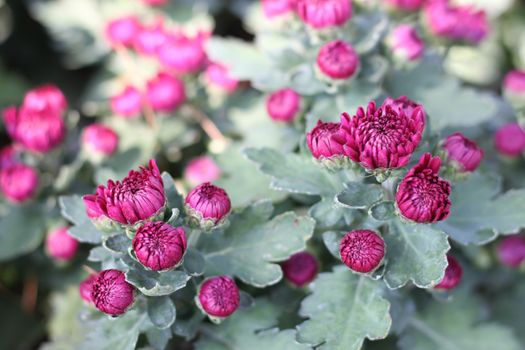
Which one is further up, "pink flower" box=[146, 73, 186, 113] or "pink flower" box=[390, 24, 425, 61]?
"pink flower" box=[390, 24, 425, 61]

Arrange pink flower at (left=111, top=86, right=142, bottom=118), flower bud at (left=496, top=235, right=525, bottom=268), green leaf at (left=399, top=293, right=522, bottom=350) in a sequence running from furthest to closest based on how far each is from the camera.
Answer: pink flower at (left=111, top=86, right=142, bottom=118)
flower bud at (left=496, top=235, right=525, bottom=268)
green leaf at (left=399, top=293, right=522, bottom=350)

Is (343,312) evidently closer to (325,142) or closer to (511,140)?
(325,142)

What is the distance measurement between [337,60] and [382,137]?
0.46 metres

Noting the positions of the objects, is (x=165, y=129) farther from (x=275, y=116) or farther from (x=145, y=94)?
(x=275, y=116)

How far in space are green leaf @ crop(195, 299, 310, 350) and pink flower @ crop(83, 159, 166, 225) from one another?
1.40 feet

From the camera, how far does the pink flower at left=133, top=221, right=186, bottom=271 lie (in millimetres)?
1360

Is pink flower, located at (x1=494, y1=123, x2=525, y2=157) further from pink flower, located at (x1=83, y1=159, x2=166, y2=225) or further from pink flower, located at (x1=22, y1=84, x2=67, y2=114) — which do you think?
pink flower, located at (x1=22, y1=84, x2=67, y2=114)

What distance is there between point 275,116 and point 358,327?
721 mm

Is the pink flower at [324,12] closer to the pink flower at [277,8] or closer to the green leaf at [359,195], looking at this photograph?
the pink flower at [277,8]

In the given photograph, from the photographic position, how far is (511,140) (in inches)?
83.4

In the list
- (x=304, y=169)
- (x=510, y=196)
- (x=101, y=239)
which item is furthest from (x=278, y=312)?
(x=510, y=196)

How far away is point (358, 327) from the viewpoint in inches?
59.7

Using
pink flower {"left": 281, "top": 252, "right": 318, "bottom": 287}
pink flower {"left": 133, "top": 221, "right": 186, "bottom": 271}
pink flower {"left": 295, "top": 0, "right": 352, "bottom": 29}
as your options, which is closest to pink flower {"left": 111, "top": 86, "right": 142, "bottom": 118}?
pink flower {"left": 295, "top": 0, "right": 352, "bottom": 29}

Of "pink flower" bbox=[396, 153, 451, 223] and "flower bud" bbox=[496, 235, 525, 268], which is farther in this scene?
"flower bud" bbox=[496, 235, 525, 268]
